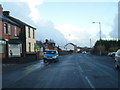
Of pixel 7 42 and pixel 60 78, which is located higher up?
pixel 7 42

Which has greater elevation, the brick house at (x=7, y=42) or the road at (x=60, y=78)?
the brick house at (x=7, y=42)

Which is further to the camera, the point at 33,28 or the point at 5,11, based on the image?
the point at 33,28

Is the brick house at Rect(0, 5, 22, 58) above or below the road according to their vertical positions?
above

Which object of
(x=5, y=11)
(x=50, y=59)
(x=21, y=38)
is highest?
(x=5, y=11)

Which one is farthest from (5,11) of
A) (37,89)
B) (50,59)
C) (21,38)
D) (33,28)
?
(37,89)

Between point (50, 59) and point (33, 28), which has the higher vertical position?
point (33, 28)

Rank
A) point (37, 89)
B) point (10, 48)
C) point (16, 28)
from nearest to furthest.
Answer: point (37, 89), point (10, 48), point (16, 28)

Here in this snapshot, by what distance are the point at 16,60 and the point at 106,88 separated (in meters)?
19.2

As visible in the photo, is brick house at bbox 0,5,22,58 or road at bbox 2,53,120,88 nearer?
road at bbox 2,53,120,88

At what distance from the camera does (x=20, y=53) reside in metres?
37.5

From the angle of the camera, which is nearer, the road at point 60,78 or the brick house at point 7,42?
the road at point 60,78

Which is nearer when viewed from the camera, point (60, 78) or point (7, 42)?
point (60, 78)

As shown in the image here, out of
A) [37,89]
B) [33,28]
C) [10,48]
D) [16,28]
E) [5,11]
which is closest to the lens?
[37,89]

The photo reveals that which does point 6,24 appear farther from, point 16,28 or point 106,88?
point 106,88
